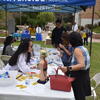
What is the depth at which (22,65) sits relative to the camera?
3439 mm

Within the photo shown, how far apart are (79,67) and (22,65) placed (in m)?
0.90

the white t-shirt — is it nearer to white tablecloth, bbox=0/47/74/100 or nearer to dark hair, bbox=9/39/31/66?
dark hair, bbox=9/39/31/66

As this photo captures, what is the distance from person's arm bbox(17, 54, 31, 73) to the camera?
135 inches

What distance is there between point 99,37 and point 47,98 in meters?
19.7

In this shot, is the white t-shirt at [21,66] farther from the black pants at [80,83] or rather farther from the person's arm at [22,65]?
the black pants at [80,83]

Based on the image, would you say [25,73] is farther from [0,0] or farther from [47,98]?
[0,0]

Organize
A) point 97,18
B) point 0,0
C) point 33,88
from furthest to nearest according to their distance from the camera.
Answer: point 97,18 < point 0,0 < point 33,88

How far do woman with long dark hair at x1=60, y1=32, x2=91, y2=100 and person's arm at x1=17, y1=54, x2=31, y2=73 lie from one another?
0.64 metres

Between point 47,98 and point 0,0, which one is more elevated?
point 0,0

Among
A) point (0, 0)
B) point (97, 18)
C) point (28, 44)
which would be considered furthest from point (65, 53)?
point (97, 18)

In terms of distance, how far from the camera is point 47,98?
248 centimetres

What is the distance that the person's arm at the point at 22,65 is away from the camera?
11.2 feet

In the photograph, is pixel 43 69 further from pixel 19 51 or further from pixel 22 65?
pixel 19 51

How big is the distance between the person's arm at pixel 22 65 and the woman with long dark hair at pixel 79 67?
640 mm
